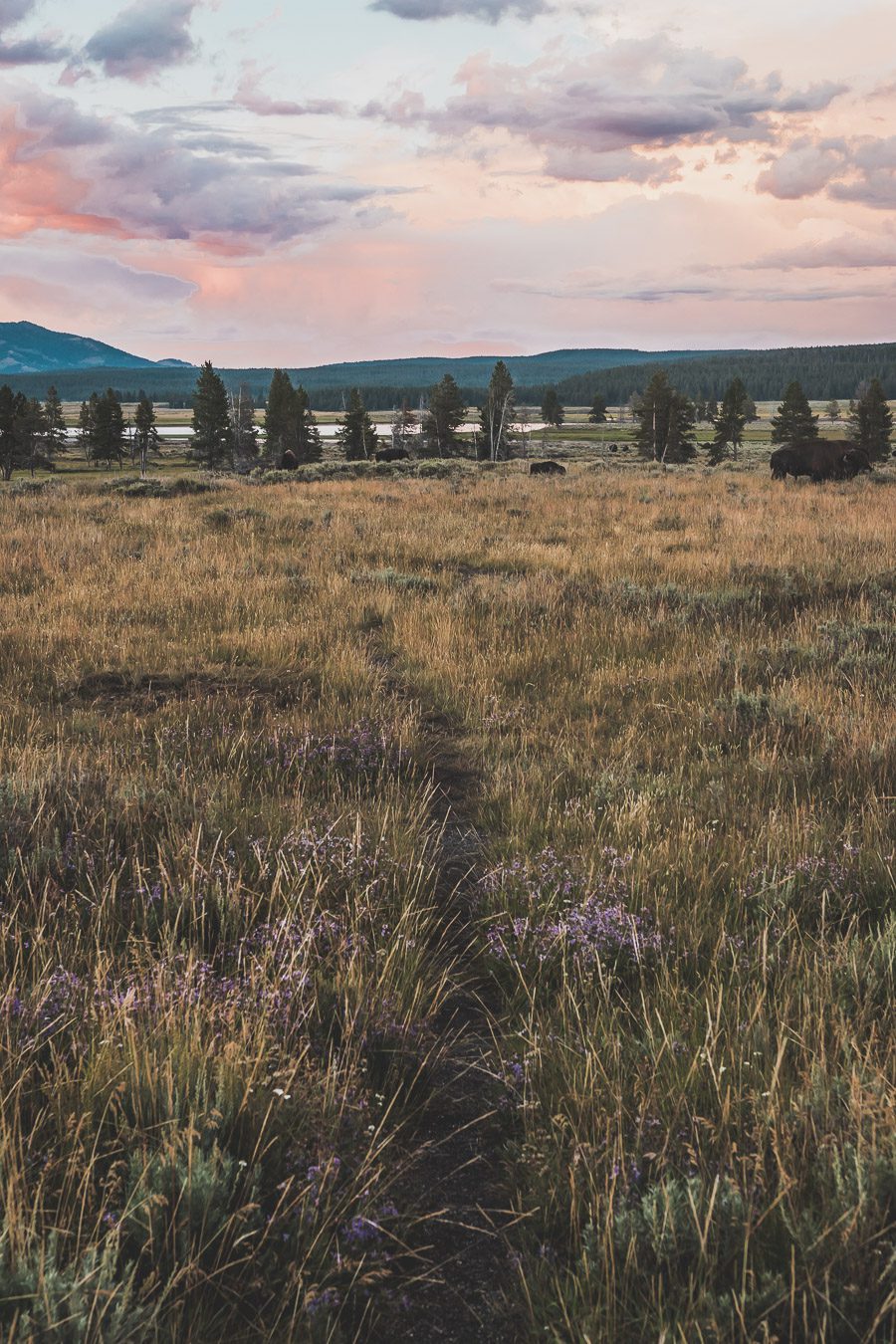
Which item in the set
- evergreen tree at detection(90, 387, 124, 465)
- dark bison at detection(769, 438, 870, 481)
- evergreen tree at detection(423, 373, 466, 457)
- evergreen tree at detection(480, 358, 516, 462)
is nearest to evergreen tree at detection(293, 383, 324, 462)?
evergreen tree at detection(423, 373, 466, 457)

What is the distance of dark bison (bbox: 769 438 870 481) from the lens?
2695 cm

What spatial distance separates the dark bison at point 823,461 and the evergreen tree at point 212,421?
2568 inches

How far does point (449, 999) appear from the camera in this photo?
10.1ft

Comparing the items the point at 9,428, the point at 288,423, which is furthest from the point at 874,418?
the point at 9,428

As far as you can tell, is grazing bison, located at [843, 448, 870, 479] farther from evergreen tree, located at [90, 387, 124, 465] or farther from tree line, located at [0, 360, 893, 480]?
Answer: evergreen tree, located at [90, 387, 124, 465]

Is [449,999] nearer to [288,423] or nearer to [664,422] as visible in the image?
[664,422]

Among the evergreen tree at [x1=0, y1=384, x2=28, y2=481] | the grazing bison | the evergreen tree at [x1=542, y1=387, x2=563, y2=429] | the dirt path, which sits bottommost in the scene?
the dirt path

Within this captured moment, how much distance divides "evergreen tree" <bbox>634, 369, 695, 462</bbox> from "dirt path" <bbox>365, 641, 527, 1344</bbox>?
7690cm

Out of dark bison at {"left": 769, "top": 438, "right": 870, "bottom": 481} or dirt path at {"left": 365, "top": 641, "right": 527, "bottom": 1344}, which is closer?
dirt path at {"left": 365, "top": 641, "right": 527, "bottom": 1344}

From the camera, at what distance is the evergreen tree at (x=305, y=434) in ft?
281

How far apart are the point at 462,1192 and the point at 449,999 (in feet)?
2.87

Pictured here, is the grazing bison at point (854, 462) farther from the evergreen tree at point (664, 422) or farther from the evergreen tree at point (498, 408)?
the evergreen tree at point (664, 422)

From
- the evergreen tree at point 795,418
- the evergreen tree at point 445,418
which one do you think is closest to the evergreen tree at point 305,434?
the evergreen tree at point 445,418

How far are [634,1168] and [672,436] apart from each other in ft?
267
